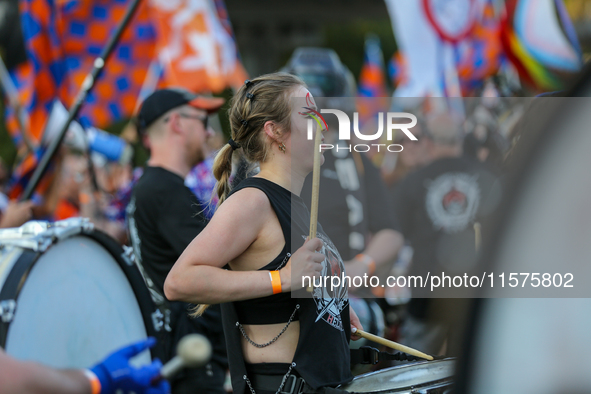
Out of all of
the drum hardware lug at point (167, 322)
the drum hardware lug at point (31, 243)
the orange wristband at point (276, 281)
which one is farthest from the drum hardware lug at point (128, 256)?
the orange wristband at point (276, 281)

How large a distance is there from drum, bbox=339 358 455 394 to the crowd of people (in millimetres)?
73

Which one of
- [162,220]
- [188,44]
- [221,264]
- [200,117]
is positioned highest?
[188,44]

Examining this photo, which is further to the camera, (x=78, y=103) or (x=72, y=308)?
(x=78, y=103)

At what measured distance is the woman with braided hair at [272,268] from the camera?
6.05 feet

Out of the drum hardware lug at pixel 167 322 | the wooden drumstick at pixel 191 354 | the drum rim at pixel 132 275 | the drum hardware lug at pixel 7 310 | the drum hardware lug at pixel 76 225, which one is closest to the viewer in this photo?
the wooden drumstick at pixel 191 354

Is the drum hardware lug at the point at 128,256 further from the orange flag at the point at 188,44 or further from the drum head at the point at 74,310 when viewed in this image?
the orange flag at the point at 188,44

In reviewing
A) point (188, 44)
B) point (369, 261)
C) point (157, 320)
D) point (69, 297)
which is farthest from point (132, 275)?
point (188, 44)

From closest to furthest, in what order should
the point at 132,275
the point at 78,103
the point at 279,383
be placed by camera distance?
the point at 279,383
the point at 132,275
the point at 78,103

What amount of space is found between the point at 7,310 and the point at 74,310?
52cm

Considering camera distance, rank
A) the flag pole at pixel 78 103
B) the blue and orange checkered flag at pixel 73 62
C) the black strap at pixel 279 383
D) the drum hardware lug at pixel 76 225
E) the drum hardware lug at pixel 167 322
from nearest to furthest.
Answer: the black strap at pixel 279 383
the drum hardware lug at pixel 76 225
the drum hardware lug at pixel 167 322
the flag pole at pixel 78 103
the blue and orange checkered flag at pixel 73 62

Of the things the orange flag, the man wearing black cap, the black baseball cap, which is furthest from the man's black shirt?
the orange flag

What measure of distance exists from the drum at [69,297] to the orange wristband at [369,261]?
3.94 ft

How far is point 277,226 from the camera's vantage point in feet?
6.32

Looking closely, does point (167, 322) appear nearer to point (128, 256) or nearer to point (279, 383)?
point (128, 256)
